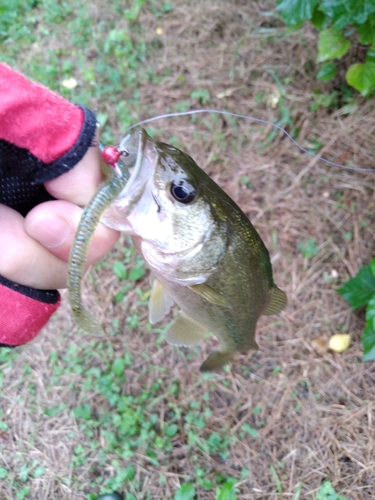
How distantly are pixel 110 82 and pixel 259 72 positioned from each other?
3.65ft

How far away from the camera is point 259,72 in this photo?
2.95 meters

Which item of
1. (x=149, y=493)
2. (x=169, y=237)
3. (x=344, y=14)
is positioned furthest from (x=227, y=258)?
(x=149, y=493)

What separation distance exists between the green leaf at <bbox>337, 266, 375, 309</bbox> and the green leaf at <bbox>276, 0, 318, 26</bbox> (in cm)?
128

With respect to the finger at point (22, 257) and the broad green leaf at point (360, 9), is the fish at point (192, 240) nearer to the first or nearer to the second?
the finger at point (22, 257)

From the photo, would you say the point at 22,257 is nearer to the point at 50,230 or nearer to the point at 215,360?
the point at 50,230

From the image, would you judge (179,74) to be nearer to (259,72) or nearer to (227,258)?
(259,72)

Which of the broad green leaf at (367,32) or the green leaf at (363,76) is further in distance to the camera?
the green leaf at (363,76)

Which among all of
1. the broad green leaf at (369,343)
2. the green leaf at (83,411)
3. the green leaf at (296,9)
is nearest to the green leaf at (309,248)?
the broad green leaf at (369,343)

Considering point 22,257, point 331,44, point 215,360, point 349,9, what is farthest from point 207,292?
point 331,44

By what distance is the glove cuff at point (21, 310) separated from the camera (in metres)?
1.17

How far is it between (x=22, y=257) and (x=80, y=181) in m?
0.26

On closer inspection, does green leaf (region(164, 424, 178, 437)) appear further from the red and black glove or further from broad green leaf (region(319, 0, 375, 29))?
broad green leaf (region(319, 0, 375, 29))

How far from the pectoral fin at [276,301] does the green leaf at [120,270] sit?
112 cm

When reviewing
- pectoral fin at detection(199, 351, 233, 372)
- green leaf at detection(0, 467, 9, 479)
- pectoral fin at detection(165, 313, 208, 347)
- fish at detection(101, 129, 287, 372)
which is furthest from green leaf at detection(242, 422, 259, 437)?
green leaf at detection(0, 467, 9, 479)
